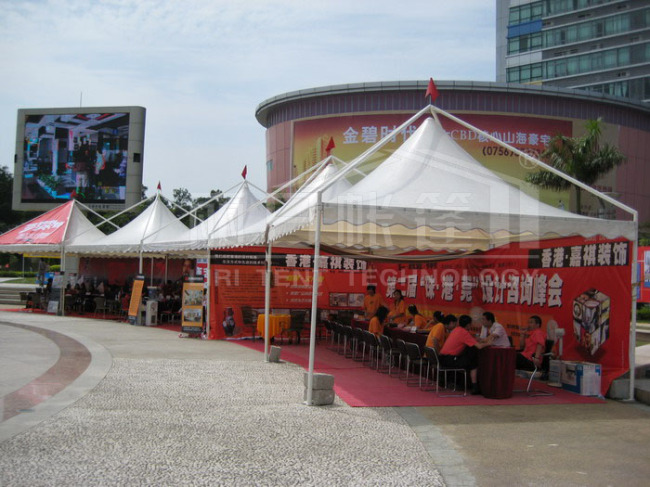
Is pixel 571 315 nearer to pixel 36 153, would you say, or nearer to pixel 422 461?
pixel 422 461

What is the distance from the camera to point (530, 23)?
87.6 m

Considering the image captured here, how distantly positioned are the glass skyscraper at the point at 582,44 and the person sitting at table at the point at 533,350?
80273mm

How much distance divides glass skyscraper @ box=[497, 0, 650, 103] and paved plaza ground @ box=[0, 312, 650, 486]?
273 ft

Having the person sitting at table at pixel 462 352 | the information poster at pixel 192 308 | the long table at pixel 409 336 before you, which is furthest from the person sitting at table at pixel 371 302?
the person sitting at table at pixel 462 352

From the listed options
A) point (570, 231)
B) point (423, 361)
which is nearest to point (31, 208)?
point (423, 361)

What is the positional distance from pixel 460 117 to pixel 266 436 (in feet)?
122

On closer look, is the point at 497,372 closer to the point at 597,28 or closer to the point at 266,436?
the point at 266,436

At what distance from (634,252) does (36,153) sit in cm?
2725

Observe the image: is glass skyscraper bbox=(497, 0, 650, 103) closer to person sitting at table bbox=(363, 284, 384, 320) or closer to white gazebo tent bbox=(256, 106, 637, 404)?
person sitting at table bbox=(363, 284, 384, 320)

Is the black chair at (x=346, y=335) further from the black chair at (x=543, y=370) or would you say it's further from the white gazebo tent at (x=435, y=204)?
the black chair at (x=543, y=370)

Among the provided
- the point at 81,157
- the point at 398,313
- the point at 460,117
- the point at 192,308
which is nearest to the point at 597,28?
the point at 460,117

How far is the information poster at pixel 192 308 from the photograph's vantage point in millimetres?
15234

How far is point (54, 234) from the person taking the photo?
68.9 feet

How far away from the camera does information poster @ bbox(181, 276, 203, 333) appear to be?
50.0 ft
